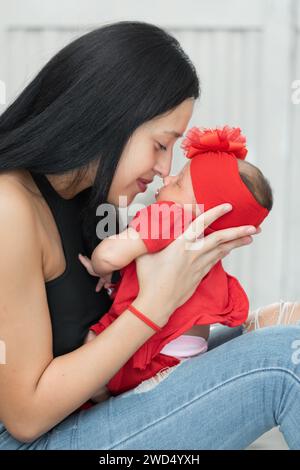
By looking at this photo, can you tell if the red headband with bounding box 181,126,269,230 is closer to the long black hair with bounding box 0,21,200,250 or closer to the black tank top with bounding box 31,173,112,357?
the long black hair with bounding box 0,21,200,250

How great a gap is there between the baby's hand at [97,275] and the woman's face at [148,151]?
13 centimetres

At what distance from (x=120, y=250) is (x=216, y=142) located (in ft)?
0.93

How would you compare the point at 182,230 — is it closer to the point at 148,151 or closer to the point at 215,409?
the point at 148,151

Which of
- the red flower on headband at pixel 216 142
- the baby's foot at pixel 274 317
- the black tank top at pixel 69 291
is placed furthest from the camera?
the baby's foot at pixel 274 317

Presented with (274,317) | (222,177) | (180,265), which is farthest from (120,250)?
(274,317)

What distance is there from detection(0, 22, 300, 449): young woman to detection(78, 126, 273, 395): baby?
0.14 ft

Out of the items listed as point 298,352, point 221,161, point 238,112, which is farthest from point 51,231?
point 238,112

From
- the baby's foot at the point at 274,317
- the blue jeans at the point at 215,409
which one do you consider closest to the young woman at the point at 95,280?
the blue jeans at the point at 215,409

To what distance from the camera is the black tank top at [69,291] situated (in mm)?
1204

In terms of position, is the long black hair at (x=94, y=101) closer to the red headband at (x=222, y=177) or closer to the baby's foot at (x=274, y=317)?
the red headband at (x=222, y=177)

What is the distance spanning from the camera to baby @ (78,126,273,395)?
122 cm

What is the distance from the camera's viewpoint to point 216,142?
4.30 feet
